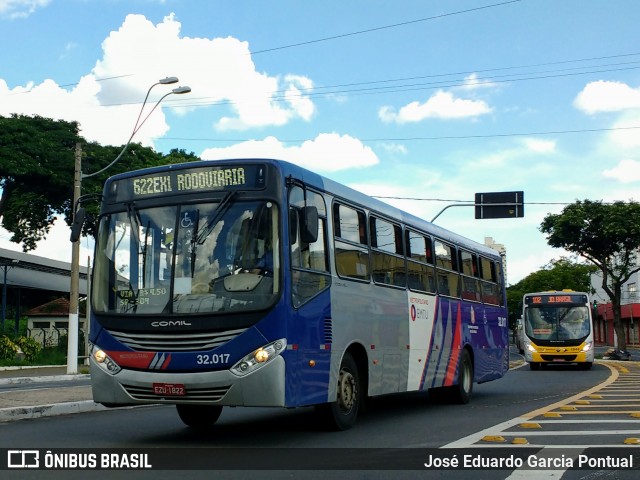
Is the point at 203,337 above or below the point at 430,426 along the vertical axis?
above

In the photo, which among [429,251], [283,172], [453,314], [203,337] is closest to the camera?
[203,337]

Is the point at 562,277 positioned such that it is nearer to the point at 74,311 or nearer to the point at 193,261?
the point at 74,311

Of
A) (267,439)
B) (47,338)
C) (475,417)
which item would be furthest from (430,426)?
(47,338)

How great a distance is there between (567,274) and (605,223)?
156ft

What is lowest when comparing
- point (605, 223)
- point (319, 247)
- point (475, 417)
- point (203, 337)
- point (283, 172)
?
point (475, 417)

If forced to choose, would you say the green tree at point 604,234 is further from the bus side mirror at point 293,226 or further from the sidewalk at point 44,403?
the bus side mirror at point 293,226

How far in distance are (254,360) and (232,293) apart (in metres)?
0.73

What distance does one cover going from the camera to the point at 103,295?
889 centimetres

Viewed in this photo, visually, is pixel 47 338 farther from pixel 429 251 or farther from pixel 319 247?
pixel 319 247

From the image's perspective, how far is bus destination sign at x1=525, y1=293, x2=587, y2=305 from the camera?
29375 millimetres

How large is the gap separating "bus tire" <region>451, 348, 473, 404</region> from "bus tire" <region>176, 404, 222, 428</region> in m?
5.30

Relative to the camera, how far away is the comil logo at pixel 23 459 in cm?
736

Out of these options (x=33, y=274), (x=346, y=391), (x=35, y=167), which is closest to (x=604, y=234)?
(x=35, y=167)

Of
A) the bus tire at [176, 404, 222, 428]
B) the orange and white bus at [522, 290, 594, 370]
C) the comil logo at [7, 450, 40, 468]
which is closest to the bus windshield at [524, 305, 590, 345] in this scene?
the orange and white bus at [522, 290, 594, 370]
